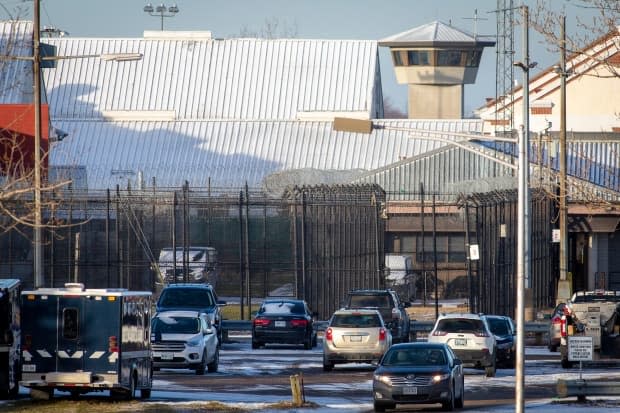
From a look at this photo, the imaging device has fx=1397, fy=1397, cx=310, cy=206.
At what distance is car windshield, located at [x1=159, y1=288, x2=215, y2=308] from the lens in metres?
37.6

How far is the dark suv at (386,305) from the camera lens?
1521 inches

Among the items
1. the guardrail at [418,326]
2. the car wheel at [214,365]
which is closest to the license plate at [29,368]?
the car wheel at [214,365]

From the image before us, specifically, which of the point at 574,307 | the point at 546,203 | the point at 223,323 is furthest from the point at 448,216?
the point at 574,307

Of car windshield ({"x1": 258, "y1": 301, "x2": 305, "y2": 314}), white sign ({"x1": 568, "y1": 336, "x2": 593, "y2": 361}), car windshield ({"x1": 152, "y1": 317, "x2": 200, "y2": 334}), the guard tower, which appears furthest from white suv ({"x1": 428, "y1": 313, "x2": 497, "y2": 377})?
the guard tower

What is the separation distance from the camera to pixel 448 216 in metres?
55.6

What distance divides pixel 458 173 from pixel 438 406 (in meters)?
36.6

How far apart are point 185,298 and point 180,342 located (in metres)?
5.27

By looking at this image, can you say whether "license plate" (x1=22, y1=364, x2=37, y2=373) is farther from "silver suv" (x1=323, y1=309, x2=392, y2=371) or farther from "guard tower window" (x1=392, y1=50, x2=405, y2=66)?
"guard tower window" (x1=392, y1=50, x2=405, y2=66)

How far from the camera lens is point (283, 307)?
40719mm

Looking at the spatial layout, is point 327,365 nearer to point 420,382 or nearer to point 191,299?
point 191,299

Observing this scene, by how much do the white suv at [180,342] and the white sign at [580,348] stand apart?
8.95m

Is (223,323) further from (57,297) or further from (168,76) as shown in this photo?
(168,76)

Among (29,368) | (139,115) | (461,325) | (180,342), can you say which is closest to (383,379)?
(29,368)

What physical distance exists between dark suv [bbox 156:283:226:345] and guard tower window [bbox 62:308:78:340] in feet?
39.3
